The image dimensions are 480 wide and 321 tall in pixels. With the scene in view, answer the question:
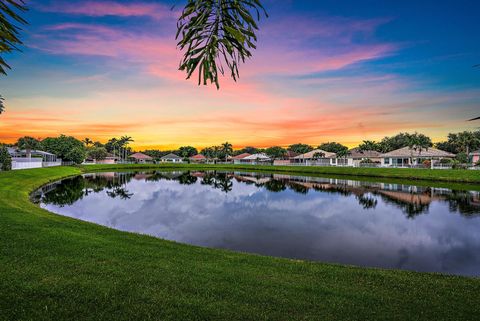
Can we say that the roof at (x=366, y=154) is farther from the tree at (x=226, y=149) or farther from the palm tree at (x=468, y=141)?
the tree at (x=226, y=149)

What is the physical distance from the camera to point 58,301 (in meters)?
5.77

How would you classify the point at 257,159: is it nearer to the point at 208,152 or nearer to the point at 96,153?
the point at 208,152

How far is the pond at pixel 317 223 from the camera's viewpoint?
46.8ft

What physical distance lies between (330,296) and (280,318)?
68.3 inches

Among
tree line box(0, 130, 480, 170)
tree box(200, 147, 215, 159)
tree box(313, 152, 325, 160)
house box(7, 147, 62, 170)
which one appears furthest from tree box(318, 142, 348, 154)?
house box(7, 147, 62, 170)


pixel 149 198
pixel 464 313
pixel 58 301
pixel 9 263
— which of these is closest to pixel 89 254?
pixel 9 263

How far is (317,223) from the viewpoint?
21.0m

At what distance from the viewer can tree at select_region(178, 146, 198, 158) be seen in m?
153

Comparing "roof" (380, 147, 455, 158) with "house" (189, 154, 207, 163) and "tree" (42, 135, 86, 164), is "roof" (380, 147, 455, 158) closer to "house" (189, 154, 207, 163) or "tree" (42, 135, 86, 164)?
"tree" (42, 135, 86, 164)

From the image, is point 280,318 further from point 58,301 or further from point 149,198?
point 149,198

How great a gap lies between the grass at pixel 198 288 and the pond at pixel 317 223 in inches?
195

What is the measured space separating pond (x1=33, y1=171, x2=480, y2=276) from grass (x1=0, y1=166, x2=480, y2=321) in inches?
195

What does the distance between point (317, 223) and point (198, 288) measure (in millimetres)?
15539

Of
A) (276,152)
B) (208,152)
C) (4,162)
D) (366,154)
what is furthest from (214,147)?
(4,162)
